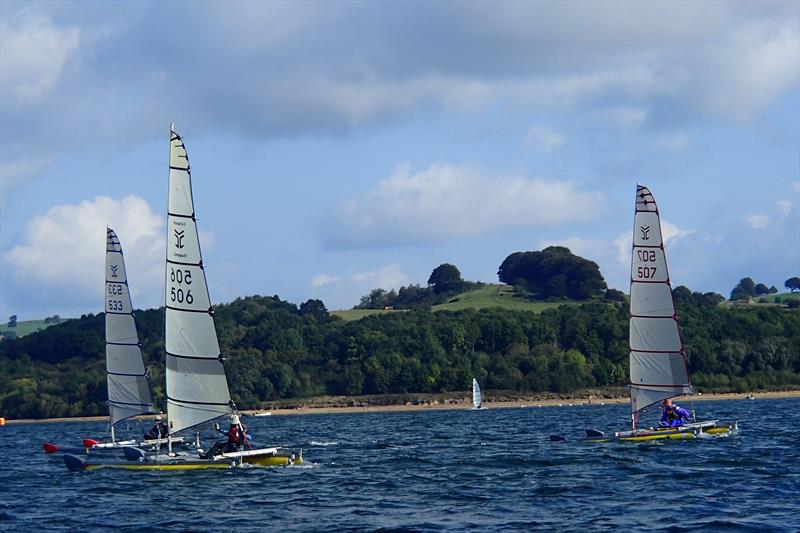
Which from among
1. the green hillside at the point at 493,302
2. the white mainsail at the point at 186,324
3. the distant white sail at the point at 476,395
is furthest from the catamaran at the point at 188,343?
the green hillside at the point at 493,302

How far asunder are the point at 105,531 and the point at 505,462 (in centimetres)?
1892

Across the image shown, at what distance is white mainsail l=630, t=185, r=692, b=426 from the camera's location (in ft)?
173

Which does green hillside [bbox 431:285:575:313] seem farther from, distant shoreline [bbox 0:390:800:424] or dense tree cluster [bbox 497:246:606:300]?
distant shoreline [bbox 0:390:800:424]

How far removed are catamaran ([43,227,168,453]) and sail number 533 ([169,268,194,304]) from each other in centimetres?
1495

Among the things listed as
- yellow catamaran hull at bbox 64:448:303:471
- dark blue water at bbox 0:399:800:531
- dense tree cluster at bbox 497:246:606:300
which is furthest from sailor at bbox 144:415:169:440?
dense tree cluster at bbox 497:246:606:300

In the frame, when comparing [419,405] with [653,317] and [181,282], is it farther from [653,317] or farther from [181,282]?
[181,282]

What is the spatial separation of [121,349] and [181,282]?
16.1 metres

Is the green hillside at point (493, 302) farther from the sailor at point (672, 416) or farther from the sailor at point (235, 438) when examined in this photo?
the sailor at point (235, 438)

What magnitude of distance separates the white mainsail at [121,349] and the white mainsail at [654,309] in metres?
22.9

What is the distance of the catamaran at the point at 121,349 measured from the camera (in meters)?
58.0

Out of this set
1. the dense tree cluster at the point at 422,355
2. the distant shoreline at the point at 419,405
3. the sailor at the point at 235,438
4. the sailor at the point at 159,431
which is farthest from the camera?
the dense tree cluster at the point at 422,355

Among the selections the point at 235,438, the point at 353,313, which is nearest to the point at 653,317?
the point at 235,438

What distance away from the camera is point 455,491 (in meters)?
38.8

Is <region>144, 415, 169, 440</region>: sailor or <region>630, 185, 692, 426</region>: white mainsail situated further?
<region>630, 185, 692, 426</region>: white mainsail
